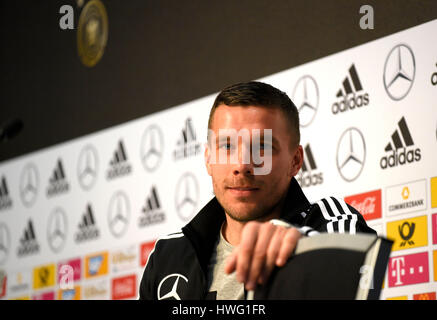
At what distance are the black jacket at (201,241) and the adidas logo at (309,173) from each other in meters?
1.06

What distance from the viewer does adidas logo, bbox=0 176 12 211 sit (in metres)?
4.61

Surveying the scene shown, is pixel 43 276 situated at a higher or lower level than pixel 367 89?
lower

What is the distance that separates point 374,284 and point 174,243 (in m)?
0.93

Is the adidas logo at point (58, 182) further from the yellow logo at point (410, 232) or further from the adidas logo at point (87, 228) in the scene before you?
the yellow logo at point (410, 232)

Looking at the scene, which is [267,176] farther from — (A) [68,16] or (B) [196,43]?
(A) [68,16]

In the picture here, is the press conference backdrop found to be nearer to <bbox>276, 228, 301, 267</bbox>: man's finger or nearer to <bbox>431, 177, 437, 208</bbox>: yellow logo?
<bbox>431, 177, 437, 208</bbox>: yellow logo

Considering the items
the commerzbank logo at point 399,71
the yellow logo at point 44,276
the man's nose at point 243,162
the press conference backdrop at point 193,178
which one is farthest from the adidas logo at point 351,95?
the yellow logo at point 44,276

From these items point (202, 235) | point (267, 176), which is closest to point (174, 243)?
point (202, 235)

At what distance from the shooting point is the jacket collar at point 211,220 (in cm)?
164

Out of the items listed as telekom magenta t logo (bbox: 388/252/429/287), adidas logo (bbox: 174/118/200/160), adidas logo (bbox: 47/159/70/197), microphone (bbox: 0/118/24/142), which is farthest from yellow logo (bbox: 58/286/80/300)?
telekom magenta t logo (bbox: 388/252/429/287)

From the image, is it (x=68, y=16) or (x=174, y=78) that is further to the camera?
(x=68, y=16)

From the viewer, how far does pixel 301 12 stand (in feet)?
9.95

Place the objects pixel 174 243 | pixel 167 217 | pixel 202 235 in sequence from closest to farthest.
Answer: pixel 202 235
pixel 174 243
pixel 167 217

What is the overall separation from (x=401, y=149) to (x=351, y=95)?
0.32 m
